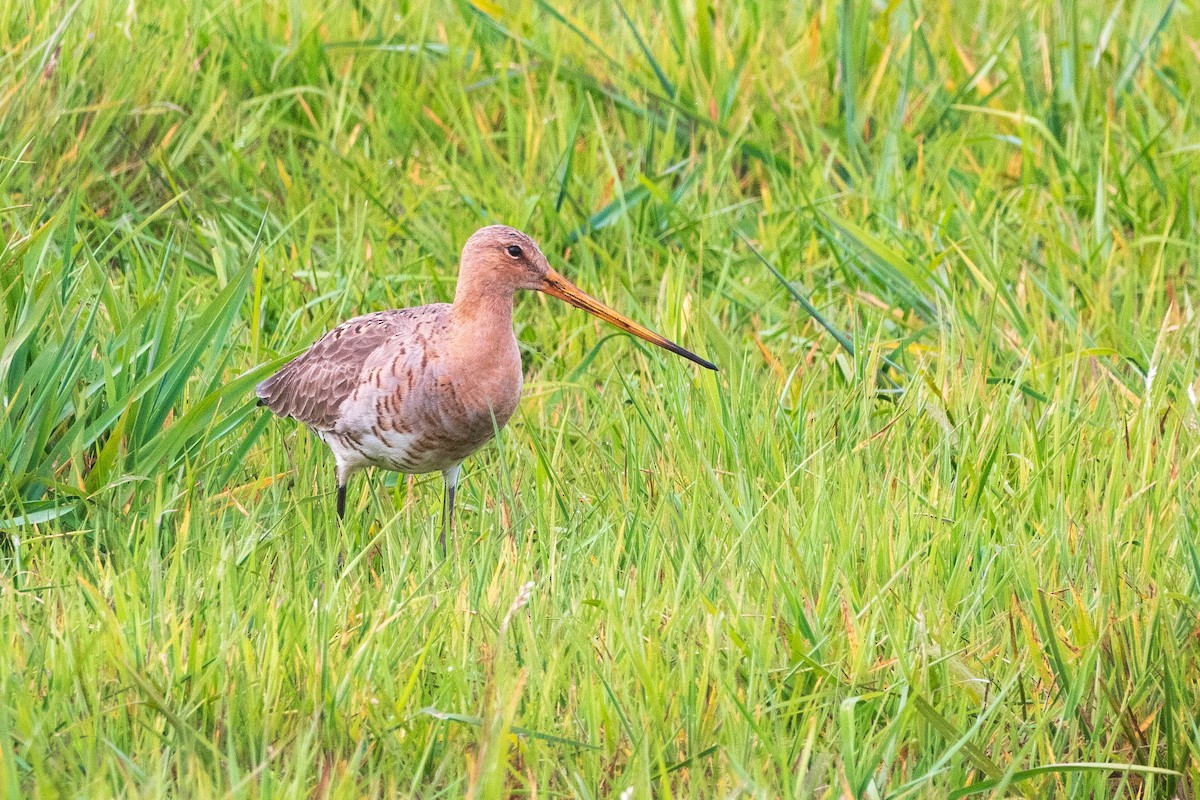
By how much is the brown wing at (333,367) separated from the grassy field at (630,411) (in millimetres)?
75

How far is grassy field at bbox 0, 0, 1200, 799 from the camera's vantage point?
3002 mm

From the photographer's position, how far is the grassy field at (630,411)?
300 cm

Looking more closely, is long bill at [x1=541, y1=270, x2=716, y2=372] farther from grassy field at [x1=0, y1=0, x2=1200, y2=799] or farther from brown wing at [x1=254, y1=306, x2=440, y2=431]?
brown wing at [x1=254, y1=306, x2=440, y2=431]

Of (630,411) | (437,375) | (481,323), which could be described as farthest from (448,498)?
(630,411)

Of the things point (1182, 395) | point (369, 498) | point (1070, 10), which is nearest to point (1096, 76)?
point (1070, 10)

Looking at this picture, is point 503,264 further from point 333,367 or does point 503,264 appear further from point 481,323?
point 333,367

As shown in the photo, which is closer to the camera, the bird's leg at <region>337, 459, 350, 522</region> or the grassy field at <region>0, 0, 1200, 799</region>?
the grassy field at <region>0, 0, 1200, 799</region>

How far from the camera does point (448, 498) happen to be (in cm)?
423

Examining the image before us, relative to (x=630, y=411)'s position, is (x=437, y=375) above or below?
above

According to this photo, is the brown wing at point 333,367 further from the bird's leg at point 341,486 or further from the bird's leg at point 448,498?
the bird's leg at point 448,498

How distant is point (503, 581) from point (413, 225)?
2414mm

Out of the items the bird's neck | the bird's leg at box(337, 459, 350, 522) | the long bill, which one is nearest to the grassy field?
the bird's leg at box(337, 459, 350, 522)

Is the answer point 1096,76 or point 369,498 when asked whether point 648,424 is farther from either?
point 1096,76

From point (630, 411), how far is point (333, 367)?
0.87 m
